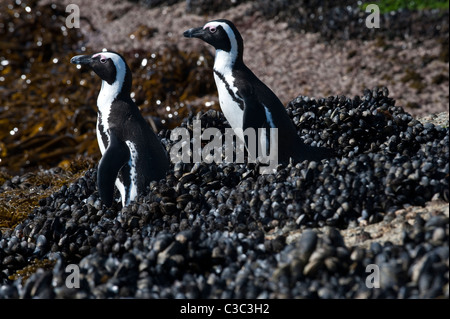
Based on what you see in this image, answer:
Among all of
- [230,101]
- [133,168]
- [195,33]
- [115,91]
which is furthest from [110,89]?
[230,101]

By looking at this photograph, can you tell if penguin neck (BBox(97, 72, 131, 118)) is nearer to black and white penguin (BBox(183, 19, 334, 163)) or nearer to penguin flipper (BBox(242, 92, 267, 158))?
black and white penguin (BBox(183, 19, 334, 163))

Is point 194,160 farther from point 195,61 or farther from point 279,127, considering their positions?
point 195,61

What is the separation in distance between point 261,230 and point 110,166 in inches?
47.5

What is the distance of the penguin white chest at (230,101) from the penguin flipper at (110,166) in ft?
2.84

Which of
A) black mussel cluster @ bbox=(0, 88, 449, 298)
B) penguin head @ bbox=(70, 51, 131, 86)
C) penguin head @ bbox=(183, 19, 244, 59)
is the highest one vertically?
penguin head @ bbox=(183, 19, 244, 59)

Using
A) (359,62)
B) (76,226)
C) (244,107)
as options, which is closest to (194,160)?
(244,107)

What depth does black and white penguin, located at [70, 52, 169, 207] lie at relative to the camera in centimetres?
426

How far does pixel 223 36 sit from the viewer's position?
15.3 feet

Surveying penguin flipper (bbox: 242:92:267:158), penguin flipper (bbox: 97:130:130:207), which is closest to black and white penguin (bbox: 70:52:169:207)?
penguin flipper (bbox: 97:130:130:207)

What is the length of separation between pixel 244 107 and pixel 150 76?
5.10 m

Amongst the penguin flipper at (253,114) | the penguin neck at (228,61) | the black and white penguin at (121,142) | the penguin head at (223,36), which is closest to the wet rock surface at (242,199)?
the black and white penguin at (121,142)

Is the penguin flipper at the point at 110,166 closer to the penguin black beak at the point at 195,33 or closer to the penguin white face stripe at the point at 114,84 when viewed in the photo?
the penguin white face stripe at the point at 114,84

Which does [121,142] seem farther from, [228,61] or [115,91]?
[228,61]
